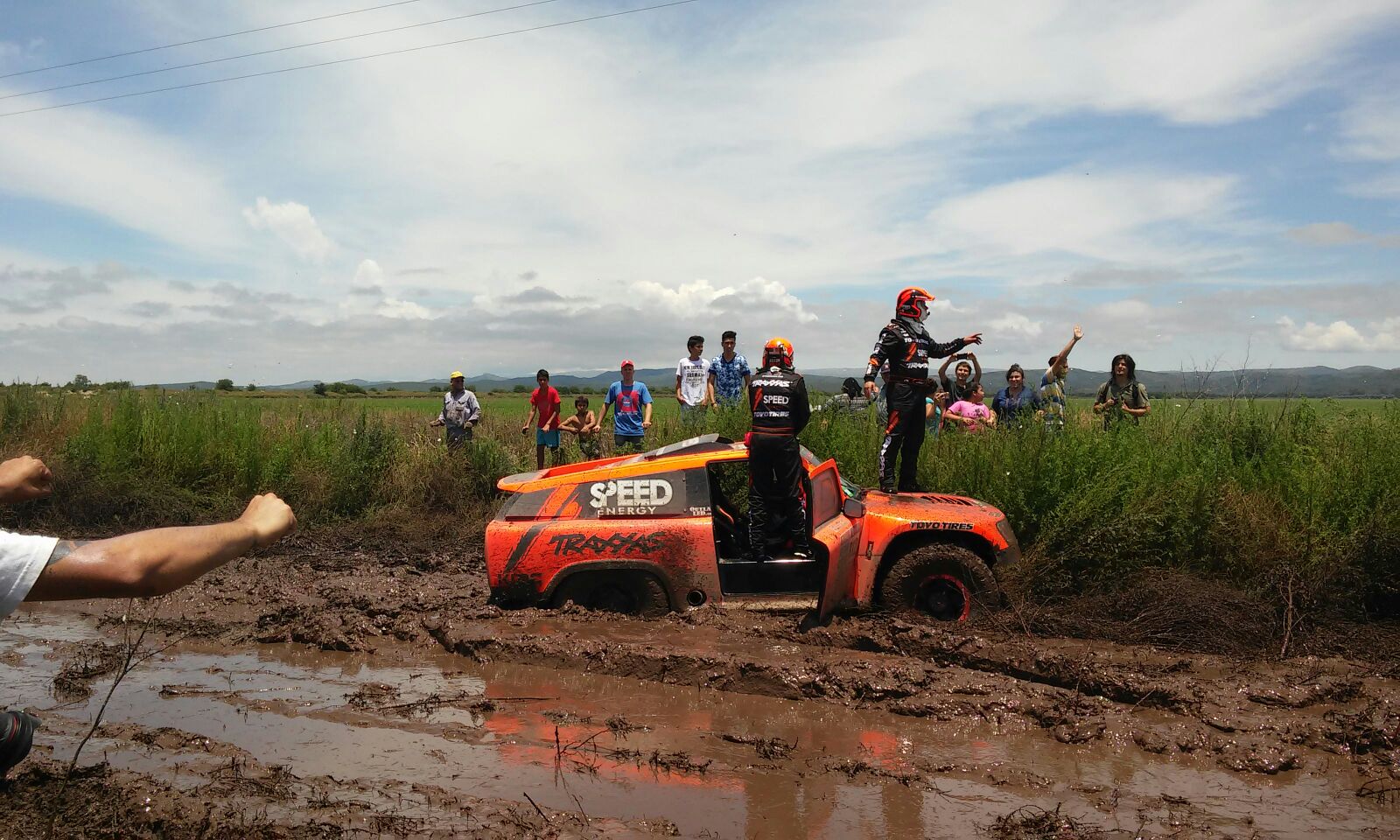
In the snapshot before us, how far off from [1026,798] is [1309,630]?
160 inches

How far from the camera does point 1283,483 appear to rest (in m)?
9.12

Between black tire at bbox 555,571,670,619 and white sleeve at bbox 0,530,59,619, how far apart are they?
5.40m

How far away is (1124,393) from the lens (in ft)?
36.8

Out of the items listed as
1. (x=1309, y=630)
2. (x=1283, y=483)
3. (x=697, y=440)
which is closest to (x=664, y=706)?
(x=697, y=440)

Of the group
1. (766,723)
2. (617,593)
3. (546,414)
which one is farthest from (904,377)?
(546,414)

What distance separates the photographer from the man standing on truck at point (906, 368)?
28.1 feet

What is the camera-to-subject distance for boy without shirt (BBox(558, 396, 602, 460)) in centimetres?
1462

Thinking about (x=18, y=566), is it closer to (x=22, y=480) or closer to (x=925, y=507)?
(x=22, y=480)

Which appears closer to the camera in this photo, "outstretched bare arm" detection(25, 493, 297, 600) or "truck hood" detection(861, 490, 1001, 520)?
"outstretched bare arm" detection(25, 493, 297, 600)

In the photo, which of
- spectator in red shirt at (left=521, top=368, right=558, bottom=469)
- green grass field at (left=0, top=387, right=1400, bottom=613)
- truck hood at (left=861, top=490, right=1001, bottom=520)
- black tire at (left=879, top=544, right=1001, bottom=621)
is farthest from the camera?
spectator in red shirt at (left=521, top=368, right=558, bottom=469)

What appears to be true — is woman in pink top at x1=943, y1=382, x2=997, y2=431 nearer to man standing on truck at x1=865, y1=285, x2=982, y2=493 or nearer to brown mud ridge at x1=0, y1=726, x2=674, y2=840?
man standing on truck at x1=865, y1=285, x2=982, y2=493

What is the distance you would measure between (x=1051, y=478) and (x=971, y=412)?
8.54 ft

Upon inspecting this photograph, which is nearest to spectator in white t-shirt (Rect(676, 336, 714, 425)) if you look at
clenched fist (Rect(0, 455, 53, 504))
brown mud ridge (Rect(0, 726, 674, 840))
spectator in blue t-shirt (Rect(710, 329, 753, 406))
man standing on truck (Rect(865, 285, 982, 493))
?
spectator in blue t-shirt (Rect(710, 329, 753, 406))

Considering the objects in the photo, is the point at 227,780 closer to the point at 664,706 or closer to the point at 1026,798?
the point at 664,706
